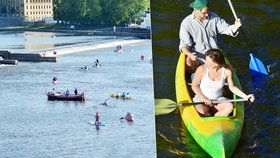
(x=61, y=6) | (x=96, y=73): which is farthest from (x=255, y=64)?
(x=61, y=6)

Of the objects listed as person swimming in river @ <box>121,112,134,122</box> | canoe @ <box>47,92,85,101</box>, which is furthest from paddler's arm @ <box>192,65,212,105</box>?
canoe @ <box>47,92,85,101</box>

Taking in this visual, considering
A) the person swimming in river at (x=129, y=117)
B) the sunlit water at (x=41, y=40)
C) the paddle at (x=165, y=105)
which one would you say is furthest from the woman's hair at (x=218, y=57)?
the sunlit water at (x=41, y=40)

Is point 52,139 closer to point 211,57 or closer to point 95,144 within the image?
point 95,144

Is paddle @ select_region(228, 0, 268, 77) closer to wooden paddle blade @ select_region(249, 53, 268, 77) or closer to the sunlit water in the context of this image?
wooden paddle blade @ select_region(249, 53, 268, 77)

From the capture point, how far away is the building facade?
317 feet

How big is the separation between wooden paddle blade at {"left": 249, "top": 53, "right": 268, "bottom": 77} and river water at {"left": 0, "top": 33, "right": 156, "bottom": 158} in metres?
14.1

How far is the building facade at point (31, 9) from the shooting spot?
9656 cm

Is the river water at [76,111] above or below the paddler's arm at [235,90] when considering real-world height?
below

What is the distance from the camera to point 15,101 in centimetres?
3109

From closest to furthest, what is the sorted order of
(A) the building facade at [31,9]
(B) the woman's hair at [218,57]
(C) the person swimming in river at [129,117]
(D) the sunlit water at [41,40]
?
(B) the woman's hair at [218,57]
(C) the person swimming in river at [129,117]
(D) the sunlit water at [41,40]
(A) the building facade at [31,9]

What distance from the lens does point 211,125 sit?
493 cm

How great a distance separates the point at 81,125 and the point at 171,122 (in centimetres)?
2000

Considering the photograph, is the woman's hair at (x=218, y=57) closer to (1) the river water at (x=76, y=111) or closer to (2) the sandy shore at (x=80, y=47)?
(1) the river water at (x=76, y=111)

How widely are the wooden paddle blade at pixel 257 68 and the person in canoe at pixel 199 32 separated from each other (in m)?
0.22
